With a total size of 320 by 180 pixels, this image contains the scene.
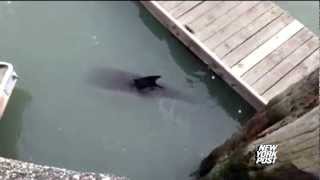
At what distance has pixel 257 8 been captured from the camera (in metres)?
6.64

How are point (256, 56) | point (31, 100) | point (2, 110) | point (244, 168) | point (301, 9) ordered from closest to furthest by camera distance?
point (244, 168), point (2, 110), point (31, 100), point (256, 56), point (301, 9)

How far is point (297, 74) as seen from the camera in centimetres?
609

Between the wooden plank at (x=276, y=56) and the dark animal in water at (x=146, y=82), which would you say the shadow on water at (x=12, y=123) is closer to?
the dark animal in water at (x=146, y=82)

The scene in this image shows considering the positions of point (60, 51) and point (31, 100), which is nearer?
point (31, 100)

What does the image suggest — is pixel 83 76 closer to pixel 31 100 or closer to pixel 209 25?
pixel 31 100

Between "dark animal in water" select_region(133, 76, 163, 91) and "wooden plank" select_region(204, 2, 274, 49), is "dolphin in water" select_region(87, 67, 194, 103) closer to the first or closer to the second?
"dark animal in water" select_region(133, 76, 163, 91)

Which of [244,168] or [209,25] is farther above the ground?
[244,168]

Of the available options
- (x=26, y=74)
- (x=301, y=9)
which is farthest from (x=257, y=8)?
(x=26, y=74)

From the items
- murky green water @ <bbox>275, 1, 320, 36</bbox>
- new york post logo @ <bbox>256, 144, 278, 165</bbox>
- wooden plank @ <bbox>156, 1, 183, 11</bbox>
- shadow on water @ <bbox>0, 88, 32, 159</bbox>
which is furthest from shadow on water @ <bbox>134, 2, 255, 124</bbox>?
new york post logo @ <bbox>256, 144, 278, 165</bbox>

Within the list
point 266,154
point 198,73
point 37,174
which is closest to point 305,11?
point 198,73

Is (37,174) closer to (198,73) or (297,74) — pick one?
(198,73)

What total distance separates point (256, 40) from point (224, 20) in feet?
1.46

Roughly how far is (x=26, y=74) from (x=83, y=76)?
0.58 m

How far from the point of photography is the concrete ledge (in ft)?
13.3
